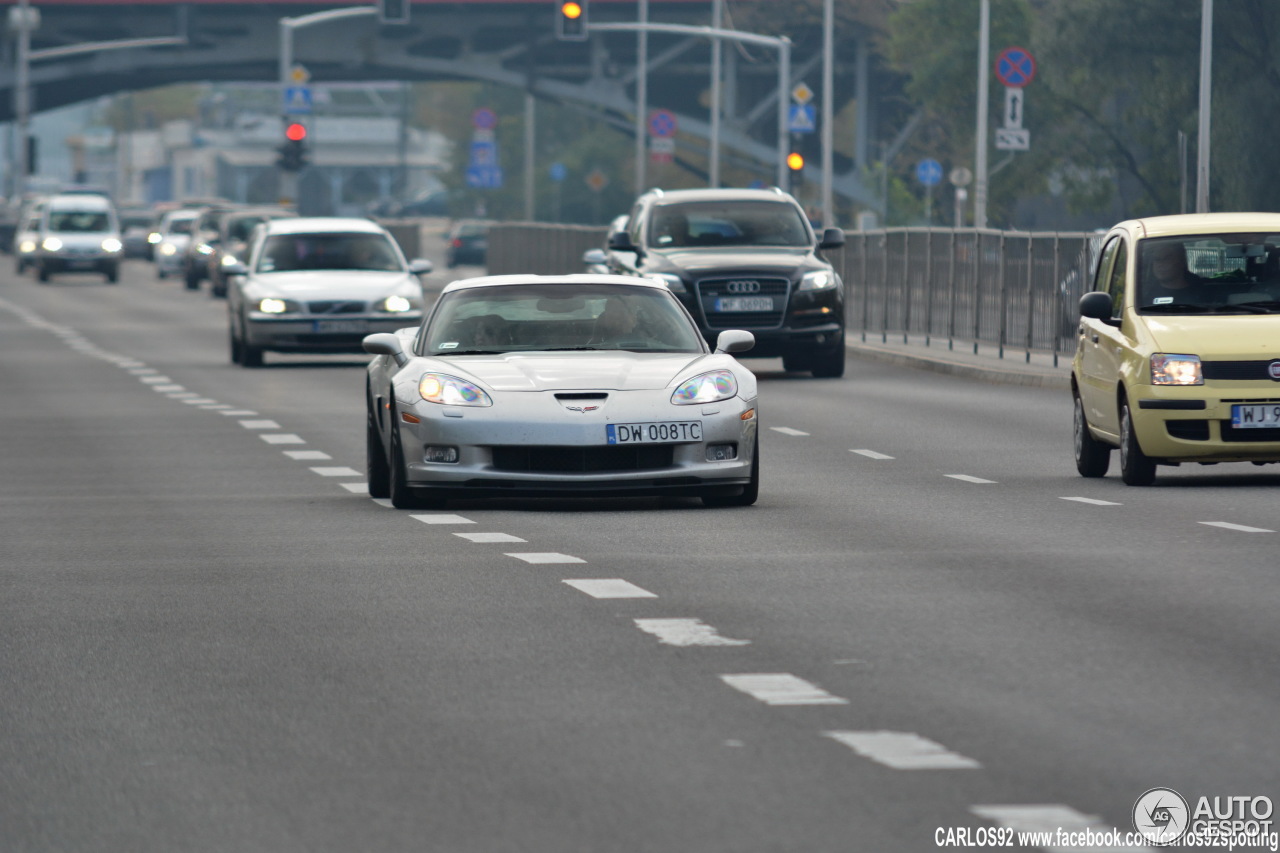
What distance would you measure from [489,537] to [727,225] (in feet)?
56.0

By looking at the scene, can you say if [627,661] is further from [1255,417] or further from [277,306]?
[277,306]

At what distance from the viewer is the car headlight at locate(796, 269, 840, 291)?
28.8 meters

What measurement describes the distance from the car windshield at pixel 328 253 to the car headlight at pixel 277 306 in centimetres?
126

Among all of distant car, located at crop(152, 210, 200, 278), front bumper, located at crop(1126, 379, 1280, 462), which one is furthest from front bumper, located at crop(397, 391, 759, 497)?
distant car, located at crop(152, 210, 200, 278)

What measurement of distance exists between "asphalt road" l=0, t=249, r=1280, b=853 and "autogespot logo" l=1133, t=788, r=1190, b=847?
43mm

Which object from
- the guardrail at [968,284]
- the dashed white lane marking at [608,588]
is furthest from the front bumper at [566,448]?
the guardrail at [968,284]

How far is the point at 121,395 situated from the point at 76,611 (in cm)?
1659

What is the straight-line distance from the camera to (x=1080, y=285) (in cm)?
2992

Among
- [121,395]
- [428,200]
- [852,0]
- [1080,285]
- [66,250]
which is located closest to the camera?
[121,395]

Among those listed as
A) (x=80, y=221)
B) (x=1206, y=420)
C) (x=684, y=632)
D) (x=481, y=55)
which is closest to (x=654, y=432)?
(x=1206, y=420)

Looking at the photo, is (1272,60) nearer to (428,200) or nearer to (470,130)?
(470,130)

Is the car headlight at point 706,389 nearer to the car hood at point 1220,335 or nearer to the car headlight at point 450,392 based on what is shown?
the car headlight at point 450,392

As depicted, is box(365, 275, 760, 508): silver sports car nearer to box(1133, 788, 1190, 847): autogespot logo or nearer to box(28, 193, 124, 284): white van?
box(1133, 788, 1190, 847): autogespot logo

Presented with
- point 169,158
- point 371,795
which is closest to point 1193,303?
point 371,795
